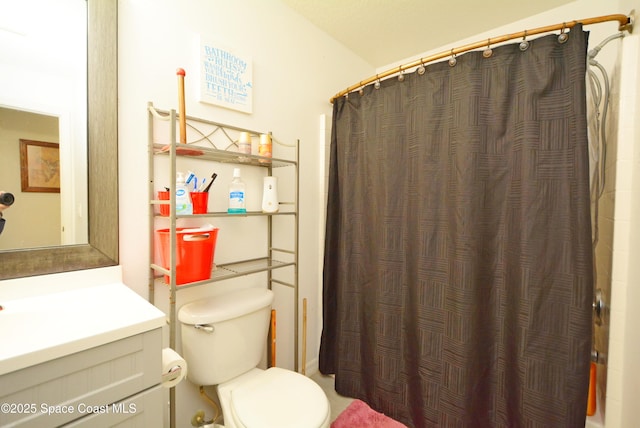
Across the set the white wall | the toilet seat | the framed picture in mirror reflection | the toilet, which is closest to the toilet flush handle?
the toilet

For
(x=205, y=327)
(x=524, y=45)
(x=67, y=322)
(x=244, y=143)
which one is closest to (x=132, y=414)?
(x=67, y=322)

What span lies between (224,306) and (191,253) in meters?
0.31

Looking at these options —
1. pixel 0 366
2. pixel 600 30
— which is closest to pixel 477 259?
pixel 600 30

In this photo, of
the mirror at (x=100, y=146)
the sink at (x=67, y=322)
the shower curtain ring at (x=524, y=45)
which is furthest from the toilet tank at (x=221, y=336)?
the shower curtain ring at (x=524, y=45)

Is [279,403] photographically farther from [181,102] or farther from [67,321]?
[181,102]

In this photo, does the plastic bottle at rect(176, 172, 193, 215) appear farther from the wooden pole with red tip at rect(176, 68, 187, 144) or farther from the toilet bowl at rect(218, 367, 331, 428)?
the toilet bowl at rect(218, 367, 331, 428)

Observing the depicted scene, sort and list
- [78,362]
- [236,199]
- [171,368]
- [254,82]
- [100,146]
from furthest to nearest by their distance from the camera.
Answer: [254,82]
[236,199]
[100,146]
[171,368]
[78,362]

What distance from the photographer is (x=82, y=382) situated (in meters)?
0.62

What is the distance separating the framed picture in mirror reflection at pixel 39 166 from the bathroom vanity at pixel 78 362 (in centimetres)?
33

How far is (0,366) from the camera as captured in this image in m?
0.51

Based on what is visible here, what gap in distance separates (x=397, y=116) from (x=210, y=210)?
111cm

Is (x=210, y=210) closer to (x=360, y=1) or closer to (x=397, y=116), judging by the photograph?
(x=397, y=116)

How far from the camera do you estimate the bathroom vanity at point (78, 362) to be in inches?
21.6

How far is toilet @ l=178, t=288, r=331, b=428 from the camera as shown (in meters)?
0.99
